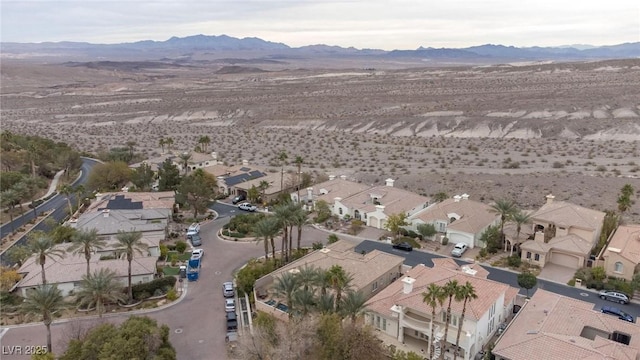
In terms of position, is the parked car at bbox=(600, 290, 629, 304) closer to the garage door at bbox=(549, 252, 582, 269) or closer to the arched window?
the arched window

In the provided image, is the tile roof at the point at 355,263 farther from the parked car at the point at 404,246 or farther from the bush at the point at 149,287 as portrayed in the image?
the bush at the point at 149,287

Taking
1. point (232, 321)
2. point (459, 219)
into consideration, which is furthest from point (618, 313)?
point (232, 321)

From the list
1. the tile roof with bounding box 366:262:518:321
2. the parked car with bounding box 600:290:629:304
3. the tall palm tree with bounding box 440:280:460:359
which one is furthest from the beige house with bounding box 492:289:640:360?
the parked car with bounding box 600:290:629:304

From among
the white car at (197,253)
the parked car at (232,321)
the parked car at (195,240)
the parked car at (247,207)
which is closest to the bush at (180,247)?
the white car at (197,253)

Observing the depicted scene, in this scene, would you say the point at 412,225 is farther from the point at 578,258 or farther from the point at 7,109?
the point at 7,109

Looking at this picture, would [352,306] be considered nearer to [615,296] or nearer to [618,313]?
[618,313]

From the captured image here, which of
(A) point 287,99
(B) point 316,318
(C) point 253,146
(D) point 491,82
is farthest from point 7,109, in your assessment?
(B) point 316,318
